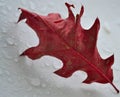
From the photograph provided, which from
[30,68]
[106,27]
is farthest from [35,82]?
[106,27]

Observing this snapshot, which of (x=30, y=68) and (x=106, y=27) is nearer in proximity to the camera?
(x=30, y=68)

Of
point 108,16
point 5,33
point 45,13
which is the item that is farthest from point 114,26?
point 5,33

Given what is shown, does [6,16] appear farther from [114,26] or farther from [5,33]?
[114,26]

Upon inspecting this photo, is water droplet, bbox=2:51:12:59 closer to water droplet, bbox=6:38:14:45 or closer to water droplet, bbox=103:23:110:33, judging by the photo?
water droplet, bbox=6:38:14:45

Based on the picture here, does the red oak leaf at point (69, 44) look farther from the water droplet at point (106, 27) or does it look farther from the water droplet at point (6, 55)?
the water droplet at point (106, 27)

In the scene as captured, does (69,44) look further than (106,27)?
No

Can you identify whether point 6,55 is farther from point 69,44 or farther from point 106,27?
point 106,27

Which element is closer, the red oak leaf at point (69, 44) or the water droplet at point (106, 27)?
the red oak leaf at point (69, 44)

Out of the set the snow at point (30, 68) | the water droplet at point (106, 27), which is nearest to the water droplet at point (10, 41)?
the snow at point (30, 68)

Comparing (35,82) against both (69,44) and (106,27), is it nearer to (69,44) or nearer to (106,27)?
(69,44)

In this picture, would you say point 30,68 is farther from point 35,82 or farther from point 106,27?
point 106,27
